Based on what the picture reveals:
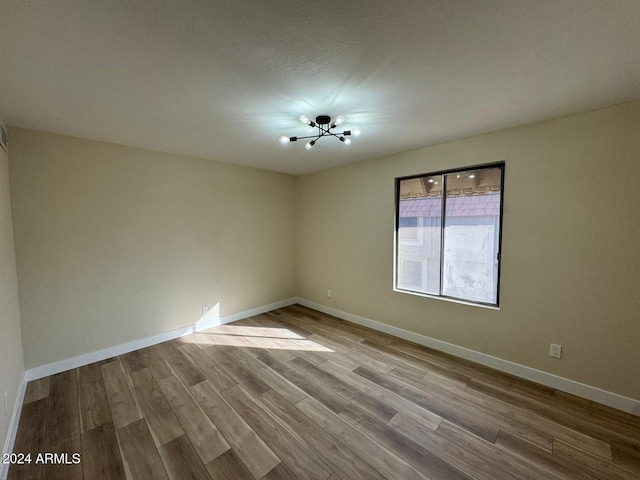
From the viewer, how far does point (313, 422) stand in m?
1.93

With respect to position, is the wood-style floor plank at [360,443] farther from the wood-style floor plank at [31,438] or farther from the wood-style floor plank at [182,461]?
the wood-style floor plank at [31,438]

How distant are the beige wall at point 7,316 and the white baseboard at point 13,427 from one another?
0.16ft

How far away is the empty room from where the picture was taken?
53.5 inches

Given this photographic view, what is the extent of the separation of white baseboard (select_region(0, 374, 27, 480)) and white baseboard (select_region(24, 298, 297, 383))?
6.9 inches

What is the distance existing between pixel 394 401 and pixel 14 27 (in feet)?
11.0

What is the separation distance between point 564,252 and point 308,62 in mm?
2704

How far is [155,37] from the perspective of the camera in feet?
4.27

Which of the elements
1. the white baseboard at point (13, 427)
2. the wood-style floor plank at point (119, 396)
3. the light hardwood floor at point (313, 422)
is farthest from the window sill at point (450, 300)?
the white baseboard at point (13, 427)

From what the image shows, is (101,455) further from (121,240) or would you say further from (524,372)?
(524,372)

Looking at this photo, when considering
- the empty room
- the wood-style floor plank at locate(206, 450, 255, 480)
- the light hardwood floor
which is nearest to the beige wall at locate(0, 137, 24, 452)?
the empty room

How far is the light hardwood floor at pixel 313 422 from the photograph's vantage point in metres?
1.57

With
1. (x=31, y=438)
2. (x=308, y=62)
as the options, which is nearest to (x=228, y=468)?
(x=31, y=438)

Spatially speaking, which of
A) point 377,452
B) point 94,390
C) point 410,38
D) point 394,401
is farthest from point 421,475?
point 94,390

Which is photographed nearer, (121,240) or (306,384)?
(306,384)
